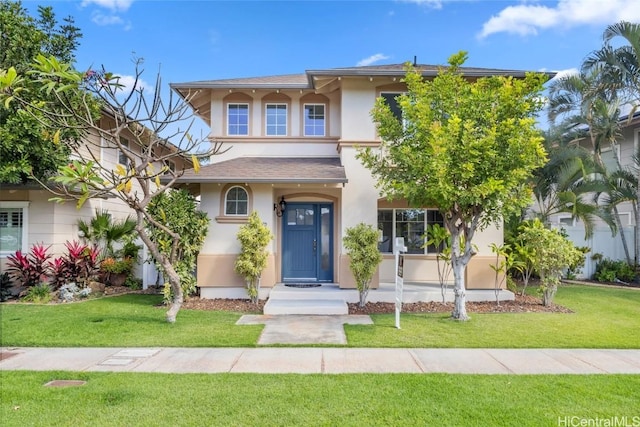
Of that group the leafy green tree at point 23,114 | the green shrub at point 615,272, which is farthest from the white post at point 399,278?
the green shrub at point 615,272

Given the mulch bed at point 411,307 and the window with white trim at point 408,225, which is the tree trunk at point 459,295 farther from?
the window with white trim at point 408,225

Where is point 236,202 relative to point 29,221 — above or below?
above

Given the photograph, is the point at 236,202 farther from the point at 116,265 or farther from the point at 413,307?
the point at 413,307

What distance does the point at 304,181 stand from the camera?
1016cm

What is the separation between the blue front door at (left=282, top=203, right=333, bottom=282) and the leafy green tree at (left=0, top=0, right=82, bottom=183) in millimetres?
6978

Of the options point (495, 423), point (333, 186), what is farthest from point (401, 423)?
point (333, 186)

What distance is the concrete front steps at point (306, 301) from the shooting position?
31.0ft

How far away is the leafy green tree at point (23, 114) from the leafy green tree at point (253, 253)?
5.78 m

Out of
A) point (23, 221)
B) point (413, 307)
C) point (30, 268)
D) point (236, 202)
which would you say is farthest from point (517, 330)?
point (23, 221)

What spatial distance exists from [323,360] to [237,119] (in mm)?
9175

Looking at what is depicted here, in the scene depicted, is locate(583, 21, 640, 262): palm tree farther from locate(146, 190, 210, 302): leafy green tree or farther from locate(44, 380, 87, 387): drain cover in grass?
locate(44, 380, 87, 387): drain cover in grass

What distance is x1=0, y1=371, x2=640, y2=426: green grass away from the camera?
13.2ft

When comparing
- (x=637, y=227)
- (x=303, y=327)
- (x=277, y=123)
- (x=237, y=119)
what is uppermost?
(x=237, y=119)

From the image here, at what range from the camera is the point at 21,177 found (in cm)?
1107
